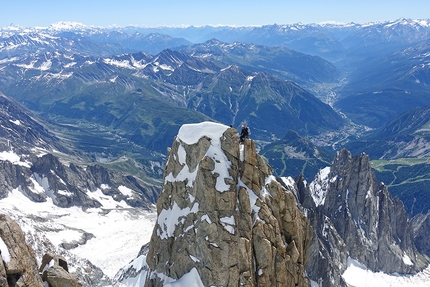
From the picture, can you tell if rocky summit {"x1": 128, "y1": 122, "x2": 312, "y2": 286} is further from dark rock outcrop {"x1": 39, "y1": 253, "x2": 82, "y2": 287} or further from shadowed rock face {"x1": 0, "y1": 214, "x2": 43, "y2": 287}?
shadowed rock face {"x1": 0, "y1": 214, "x2": 43, "y2": 287}

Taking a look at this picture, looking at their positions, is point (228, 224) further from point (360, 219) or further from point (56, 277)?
point (360, 219)

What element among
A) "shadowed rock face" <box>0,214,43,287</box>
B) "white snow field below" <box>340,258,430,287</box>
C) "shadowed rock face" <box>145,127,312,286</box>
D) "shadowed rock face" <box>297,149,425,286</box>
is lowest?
"white snow field below" <box>340,258,430,287</box>

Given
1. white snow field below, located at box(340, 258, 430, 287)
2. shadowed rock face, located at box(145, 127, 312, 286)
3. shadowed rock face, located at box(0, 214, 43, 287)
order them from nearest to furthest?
shadowed rock face, located at box(0, 214, 43, 287), shadowed rock face, located at box(145, 127, 312, 286), white snow field below, located at box(340, 258, 430, 287)

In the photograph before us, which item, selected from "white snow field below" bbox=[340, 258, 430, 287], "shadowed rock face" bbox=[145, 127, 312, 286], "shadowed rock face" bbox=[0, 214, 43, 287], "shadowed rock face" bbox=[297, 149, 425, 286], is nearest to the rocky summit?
Result: "shadowed rock face" bbox=[145, 127, 312, 286]

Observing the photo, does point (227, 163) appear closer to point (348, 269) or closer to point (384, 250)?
point (348, 269)

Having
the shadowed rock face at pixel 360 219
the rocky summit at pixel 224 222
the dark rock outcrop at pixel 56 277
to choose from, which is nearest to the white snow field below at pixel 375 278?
the shadowed rock face at pixel 360 219

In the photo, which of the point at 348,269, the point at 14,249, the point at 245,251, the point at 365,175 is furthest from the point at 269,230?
the point at 365,175

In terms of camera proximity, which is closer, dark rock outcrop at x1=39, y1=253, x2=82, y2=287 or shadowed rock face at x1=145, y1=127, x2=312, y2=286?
dark rock outcrop at x1=39, y1=253, x2=82, y2=287
